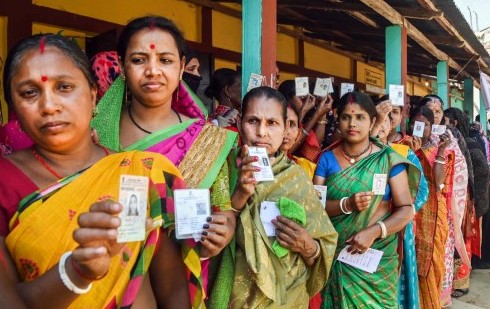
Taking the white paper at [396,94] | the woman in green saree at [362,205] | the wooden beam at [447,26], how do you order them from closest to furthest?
the woman in green saree at [362,205], the white paper at [396,94], the wooden beam at [447,26]

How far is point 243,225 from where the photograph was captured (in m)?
1.92

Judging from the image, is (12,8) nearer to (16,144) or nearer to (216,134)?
(16,144)

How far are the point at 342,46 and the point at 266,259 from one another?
318 inches

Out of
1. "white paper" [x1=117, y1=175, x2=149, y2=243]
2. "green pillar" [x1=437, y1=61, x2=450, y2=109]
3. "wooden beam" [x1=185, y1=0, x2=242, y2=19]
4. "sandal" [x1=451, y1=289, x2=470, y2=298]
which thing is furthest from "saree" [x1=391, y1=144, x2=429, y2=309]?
"green pillar" [x1=437, y1=61, x2=450, y2=109]

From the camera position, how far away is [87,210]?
1.25 m

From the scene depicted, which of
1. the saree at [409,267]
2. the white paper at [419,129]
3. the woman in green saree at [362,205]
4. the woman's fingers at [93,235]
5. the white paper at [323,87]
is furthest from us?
the white paper at [419,129]

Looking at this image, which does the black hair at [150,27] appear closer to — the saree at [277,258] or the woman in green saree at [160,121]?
the woman in green saree at [160,121]

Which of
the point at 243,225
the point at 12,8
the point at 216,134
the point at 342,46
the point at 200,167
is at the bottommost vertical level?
the point at 243,225

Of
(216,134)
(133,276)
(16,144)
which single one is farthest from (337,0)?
(133,276)

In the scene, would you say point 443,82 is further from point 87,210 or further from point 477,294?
point 87,210

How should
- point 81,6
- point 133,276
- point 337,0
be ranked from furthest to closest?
point 337,0 → point 81,6 → point 133,276

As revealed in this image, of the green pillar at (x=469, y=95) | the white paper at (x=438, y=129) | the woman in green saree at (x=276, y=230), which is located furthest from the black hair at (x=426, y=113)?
the green pillar at (x=469, y=95)

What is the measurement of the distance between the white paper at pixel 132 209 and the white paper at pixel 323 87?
8.96 feet

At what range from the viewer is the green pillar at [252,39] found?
288 centimetres
